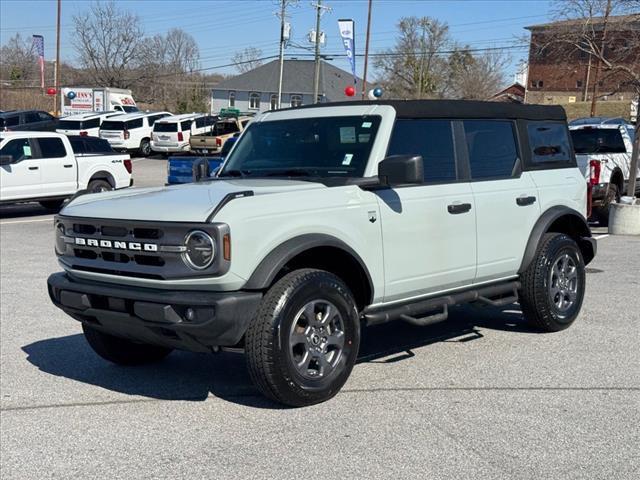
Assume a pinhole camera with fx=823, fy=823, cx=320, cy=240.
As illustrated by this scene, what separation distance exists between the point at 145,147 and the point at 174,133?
2222 mm

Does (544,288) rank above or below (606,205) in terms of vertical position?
below

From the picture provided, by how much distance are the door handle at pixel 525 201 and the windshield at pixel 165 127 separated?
32086mm

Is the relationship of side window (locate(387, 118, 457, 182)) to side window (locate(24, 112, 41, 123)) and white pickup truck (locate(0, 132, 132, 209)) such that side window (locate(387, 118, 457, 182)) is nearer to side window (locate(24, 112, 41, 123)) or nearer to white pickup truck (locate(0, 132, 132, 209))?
white pickup truck (locate(0, 132, 132, 209))

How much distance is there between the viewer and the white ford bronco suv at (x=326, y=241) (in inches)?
191

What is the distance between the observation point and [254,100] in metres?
87.3

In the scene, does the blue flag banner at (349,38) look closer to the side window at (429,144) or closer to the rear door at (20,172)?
the rear door at (20,172)

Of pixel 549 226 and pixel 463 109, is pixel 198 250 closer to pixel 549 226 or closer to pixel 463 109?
pixel 463 109

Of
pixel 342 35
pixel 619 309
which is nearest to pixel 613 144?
pixel 619 309

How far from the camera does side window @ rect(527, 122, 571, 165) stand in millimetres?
7238

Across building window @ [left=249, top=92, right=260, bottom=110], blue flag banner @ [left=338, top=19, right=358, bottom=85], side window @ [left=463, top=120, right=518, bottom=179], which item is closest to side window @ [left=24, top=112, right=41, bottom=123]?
blue flag banner @ [left=338, top=19, right=358, bottom=85]

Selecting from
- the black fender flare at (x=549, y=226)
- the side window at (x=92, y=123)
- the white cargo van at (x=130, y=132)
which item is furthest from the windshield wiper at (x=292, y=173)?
the side window at (x=92, y=123)

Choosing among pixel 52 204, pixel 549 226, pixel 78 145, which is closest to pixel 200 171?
pixel 549 226

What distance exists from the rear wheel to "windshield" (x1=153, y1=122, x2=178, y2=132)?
3.48 ft

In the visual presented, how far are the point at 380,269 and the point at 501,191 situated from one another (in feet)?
5.15
